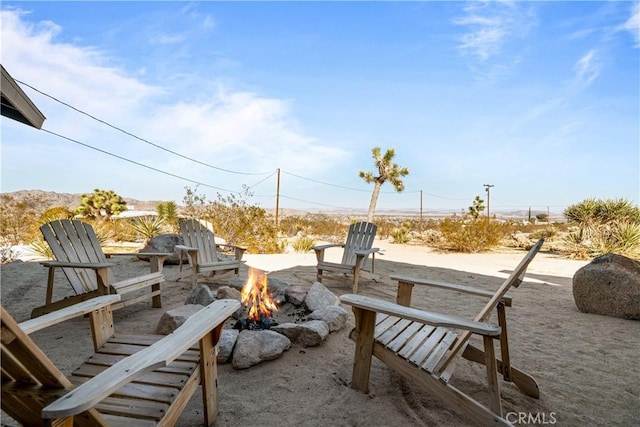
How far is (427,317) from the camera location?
5.82ft

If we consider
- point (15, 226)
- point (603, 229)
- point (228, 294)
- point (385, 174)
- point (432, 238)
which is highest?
point (385, 174)

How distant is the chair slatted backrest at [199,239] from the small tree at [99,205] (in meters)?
14.0

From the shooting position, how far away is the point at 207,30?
29.8ft

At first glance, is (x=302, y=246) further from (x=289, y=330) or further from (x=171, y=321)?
(x=171, y=321)

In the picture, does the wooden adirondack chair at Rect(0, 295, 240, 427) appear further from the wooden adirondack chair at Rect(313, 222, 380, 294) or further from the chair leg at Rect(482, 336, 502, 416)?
the wooden adirondack chair at Rect(313, 222, 380, 294)

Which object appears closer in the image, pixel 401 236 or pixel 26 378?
pixel 26 378

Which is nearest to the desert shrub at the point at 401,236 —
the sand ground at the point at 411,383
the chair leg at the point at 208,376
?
the sand ground at the point at 411,383

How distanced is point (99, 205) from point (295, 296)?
Result: 55.9ft

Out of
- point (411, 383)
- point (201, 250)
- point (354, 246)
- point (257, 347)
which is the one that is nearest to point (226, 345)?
point (257, 347)

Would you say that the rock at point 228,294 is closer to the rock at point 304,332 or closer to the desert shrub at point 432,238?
the rock at point 304,332

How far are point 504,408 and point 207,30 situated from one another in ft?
33.7

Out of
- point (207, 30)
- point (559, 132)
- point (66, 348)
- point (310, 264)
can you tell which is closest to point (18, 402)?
point (66, 348)

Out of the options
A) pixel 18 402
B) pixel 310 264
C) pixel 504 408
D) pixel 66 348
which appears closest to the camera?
pixel 18 402

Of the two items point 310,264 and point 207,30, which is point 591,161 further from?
point 207,30
